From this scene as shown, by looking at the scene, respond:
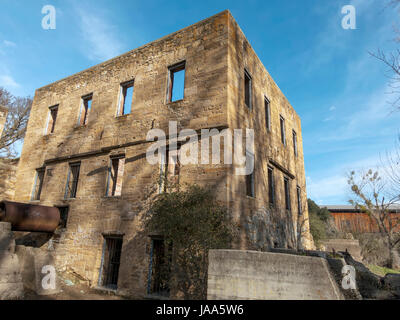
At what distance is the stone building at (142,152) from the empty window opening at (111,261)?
3 cm

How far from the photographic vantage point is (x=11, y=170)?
12.9 m

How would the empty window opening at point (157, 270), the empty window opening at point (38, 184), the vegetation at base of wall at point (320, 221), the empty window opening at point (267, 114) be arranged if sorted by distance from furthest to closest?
the vegetation at base of wall at point (320, 221), the empty window opening at point (38, 184), the empty window opening at point (267, 114), the empty window opening at point (157, 270)

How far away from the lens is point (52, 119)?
43.0 feet

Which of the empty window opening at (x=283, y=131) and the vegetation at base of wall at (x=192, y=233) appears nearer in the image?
the vegetation at base of wall at (x=192, y=233)

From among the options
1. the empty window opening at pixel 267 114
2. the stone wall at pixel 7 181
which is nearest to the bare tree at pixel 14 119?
the stone wall at pixel 7 181

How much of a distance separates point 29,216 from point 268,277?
8134 mm

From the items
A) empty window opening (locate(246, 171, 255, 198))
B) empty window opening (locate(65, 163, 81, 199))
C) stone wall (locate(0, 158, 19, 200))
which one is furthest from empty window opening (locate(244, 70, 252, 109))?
stone wall (locate(0, 158, 19, 200))

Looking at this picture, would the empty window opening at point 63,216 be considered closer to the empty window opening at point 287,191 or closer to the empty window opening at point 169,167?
the empty window opening at point 169,167

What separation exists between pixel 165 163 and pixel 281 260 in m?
5.09

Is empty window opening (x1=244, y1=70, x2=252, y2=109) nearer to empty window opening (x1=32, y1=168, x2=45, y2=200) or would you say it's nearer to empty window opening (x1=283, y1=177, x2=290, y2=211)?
empty window opening (x1=283, y1=177, x2=290, y2=211)

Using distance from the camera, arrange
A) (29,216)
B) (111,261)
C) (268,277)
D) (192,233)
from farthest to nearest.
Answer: (111,261) < (29,216) < (192,233) < (268,277)

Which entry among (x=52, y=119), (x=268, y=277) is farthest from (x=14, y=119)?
(x=268, y=277)

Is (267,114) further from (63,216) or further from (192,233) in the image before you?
(63,216)

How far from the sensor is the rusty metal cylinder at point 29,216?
26.2ft
